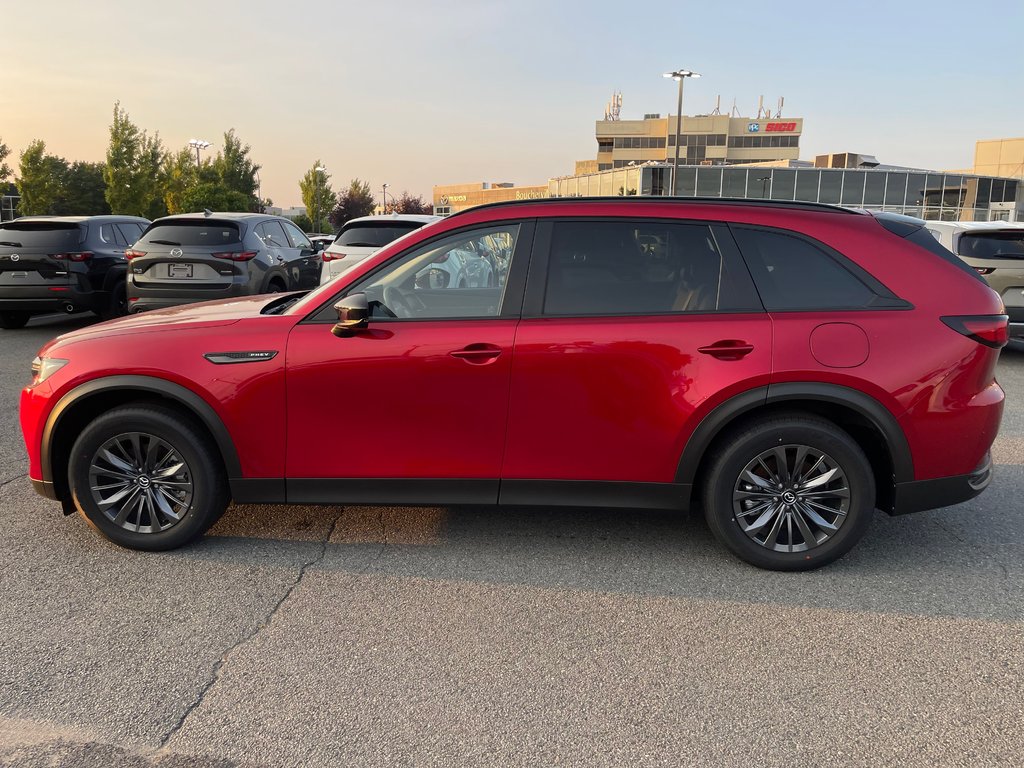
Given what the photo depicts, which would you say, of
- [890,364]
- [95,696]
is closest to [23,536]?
[95,696]

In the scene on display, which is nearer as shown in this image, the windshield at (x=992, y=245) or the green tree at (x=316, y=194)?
the windshield at (x=992, y=245)

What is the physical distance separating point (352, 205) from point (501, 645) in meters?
64.9

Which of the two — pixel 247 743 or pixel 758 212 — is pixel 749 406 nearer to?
pixel 758 212

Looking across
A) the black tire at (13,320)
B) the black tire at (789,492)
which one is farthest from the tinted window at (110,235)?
the black tire at (789,492)

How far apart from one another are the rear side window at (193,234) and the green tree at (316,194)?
50.9 metres

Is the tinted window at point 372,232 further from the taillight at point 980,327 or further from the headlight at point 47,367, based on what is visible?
the taillight at point 980,327

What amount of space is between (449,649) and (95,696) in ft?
4.17

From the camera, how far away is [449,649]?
3.08 meters

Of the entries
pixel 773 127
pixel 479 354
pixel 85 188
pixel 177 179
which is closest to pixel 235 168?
pixel 177 179

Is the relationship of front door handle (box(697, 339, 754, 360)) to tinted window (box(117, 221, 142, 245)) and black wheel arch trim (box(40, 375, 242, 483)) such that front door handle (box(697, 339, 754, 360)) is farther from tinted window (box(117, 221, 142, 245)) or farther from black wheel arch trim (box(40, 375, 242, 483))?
tinted window (box(117, 221, 142, 245))

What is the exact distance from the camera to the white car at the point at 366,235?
10.5 meters

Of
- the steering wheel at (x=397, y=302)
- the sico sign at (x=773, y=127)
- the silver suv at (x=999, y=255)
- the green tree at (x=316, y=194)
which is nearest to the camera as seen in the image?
the steering wheel at (x=397, y=302)

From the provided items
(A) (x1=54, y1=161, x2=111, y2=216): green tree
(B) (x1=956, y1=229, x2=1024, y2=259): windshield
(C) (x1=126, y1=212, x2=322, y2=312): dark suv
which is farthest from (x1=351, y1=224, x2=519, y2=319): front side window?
(A) (x1=54, y1=161, x2=111, y2=216): green tree

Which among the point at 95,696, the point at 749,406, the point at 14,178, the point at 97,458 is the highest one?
the point at 14,178
